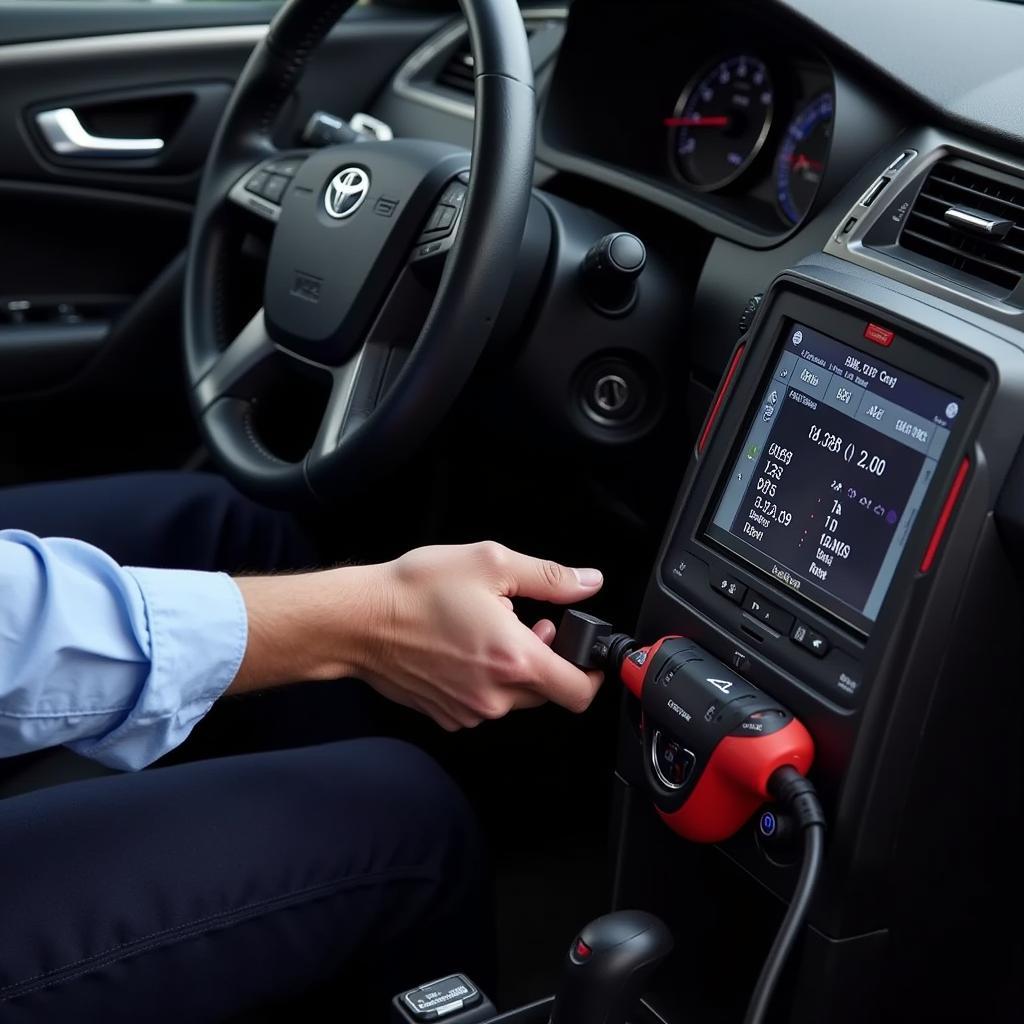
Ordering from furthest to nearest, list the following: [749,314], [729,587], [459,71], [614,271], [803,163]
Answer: [459,71] → [803,163] → [614,271] → [749,314] → [729,587]

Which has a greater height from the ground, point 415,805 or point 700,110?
point 700,110

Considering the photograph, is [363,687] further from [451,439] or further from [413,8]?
[413,8]

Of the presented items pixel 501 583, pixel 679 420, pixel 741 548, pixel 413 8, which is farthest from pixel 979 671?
pixel 413 8

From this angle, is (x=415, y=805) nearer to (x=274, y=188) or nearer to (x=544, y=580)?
(x=544, y=580)

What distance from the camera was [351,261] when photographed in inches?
49.1

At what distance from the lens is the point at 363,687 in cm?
152

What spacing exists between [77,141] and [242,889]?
118 cm

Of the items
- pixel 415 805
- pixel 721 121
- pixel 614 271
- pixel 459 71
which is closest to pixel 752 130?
pixel 721 121

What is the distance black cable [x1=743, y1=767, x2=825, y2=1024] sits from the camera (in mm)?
786

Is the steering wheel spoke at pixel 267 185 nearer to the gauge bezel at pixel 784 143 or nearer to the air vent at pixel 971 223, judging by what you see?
the gauge bezel at pixel 784 143

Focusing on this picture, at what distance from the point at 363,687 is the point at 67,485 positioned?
377 mm

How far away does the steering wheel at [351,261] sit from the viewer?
1.09 metres

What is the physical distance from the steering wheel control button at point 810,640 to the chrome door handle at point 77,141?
4.16 feet

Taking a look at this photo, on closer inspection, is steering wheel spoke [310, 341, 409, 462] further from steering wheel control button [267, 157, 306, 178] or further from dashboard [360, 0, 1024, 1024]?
steering wheel control button [267, 157, 306, 178]
